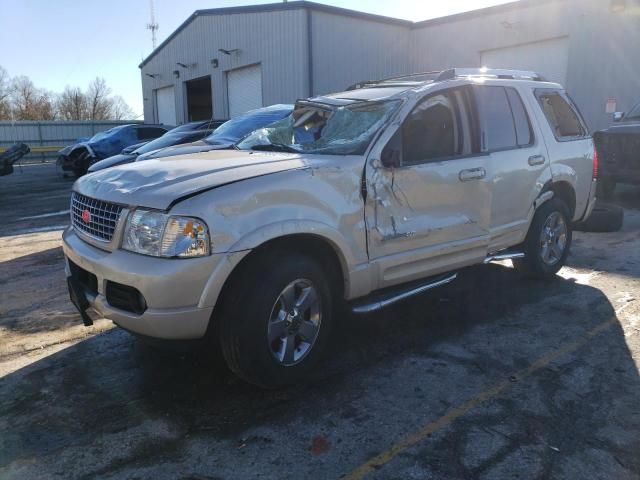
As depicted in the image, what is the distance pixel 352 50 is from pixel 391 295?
17.9 m

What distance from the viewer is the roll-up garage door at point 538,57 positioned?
16625mm

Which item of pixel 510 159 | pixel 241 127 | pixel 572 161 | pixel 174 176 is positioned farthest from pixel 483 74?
pixel 241 127

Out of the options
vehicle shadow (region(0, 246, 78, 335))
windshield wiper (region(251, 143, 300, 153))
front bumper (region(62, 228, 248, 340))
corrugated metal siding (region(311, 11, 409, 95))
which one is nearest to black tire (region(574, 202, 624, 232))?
windshield wiper (region(251, 143, 300, 153))

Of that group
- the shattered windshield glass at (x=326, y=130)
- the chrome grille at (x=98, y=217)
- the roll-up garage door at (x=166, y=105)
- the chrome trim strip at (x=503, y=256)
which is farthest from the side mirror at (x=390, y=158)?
the roll-up garage door at (x=166, y=105)

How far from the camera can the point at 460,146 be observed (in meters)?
4.35

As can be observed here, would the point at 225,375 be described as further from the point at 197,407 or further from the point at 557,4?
the point at 557,4

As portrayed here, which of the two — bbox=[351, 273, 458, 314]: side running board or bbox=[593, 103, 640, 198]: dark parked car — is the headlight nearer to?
bbox=[351, 273, 458, 314]: side running board

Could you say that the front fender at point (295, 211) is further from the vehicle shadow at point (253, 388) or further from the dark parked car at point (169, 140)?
the dark parked car at point (169, 140)

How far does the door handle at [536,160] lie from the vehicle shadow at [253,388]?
1.29 m

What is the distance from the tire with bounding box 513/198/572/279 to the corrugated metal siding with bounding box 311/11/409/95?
14.8 meters

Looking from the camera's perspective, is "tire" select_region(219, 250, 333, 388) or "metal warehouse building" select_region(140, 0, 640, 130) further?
"metal warehouse building" select_region(140, 0, 640, 130)

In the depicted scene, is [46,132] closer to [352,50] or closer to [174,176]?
[352,50]

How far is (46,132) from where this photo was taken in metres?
31.9

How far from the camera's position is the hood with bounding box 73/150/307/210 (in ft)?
10.1
